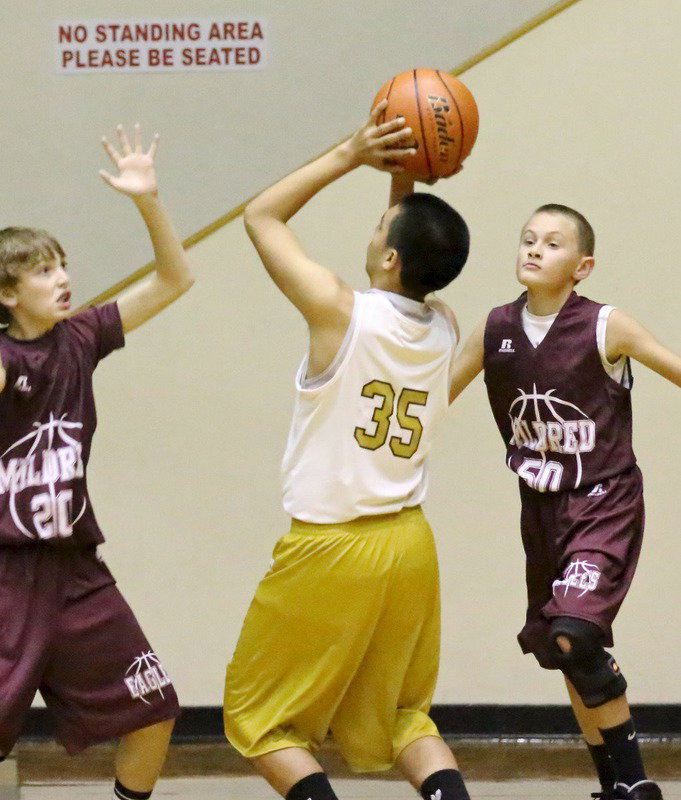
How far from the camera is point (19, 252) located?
10.6ft

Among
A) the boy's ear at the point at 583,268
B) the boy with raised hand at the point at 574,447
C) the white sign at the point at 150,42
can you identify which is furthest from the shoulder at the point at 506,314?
the white sign at the point at 150,42

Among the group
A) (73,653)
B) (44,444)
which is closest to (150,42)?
(44,444)

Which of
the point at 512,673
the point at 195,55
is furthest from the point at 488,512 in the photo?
the point at 195,55

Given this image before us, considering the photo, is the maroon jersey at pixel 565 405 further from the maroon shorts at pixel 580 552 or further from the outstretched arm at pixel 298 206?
the outstretched arm at pixel 298 206

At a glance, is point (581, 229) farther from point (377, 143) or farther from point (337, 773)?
point (337, 773)

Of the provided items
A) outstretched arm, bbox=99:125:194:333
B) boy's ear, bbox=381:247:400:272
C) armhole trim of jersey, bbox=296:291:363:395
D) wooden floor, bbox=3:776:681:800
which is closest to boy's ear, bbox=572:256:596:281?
boy's ear, bbox=381:247:400:272

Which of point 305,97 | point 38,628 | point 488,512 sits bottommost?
point 488,512

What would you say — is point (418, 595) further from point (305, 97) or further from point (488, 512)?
point (305, 97)

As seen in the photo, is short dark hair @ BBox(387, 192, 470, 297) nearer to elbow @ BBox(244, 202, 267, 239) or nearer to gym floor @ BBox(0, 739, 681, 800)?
elbow @ BBox(244, 202, 267, 239)

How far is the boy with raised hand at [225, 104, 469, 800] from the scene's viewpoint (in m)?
3.13

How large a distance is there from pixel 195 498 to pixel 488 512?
3.65ft

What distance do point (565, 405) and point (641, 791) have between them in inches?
44.7

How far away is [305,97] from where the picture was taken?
179 inches

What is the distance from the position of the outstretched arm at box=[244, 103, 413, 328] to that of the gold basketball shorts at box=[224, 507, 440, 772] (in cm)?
57
